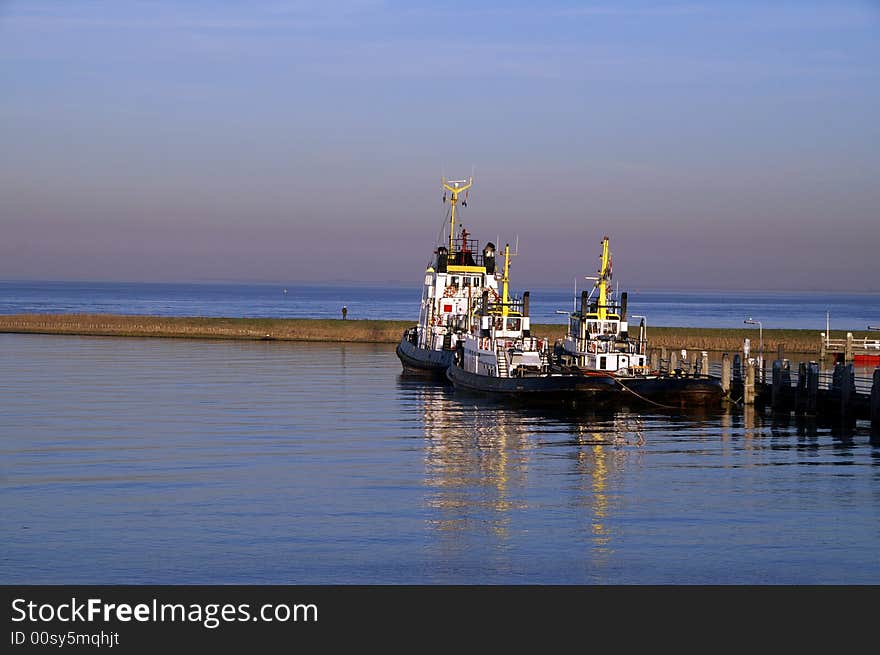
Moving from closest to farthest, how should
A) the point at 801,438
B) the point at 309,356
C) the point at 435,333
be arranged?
the point at 801,438 < the point at 435,333 < the point at 309,356

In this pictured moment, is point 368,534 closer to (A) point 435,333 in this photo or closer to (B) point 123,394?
(B) point 123,394

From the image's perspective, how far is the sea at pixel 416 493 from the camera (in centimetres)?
2231

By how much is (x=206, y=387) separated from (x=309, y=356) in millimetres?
24464

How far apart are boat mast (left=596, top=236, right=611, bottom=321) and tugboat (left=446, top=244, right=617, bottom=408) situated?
3.29 meters

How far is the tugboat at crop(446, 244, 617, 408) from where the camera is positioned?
5062cm

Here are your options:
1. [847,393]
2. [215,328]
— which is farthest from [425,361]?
[215,328]

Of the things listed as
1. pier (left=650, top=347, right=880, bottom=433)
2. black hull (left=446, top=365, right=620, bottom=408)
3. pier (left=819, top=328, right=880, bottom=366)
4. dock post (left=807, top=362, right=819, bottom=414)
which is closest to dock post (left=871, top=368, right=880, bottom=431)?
pier (left=650, top=347, right=880, bottom=433)

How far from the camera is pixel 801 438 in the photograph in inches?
1662

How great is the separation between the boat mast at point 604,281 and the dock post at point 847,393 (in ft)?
43.0

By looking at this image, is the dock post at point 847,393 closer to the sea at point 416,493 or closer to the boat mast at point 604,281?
the sea at point 416,493

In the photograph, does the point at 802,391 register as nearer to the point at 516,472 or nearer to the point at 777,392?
the point at 777,392

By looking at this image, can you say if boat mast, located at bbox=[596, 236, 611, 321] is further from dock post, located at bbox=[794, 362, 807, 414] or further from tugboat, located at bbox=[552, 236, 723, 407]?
dock post, located at bbox=[794, 362, 807, 414]
